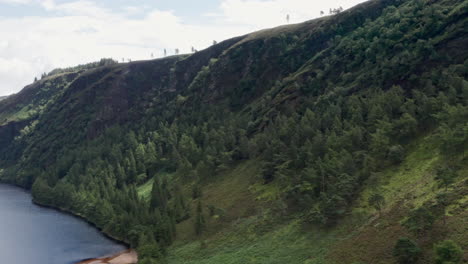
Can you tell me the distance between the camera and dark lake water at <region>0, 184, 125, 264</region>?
114 metres

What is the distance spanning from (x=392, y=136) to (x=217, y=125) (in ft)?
311

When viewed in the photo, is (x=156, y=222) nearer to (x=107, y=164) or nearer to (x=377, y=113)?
(x=377, y=113)

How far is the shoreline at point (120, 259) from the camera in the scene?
4011 inches

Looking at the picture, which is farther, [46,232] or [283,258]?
[46,232]

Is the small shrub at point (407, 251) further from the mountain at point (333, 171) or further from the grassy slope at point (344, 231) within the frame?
the grassy slope at point (344, 231)

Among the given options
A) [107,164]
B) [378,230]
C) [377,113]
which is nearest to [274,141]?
[377,113]

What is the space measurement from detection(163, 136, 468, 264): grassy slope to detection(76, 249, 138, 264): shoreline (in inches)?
572

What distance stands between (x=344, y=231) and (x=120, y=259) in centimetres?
6531

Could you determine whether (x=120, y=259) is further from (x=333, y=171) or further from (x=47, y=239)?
(x=333, y=171)

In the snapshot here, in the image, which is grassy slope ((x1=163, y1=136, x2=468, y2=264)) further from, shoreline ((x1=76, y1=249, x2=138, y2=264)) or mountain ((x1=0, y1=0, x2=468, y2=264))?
shoreline ((x1=76, y1=249, x2=138, y2=264))

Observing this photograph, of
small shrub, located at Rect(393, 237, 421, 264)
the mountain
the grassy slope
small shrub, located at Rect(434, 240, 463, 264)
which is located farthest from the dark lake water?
small shrub, located at Rect(434, 240, 463, 264)

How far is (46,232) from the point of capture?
458 ft

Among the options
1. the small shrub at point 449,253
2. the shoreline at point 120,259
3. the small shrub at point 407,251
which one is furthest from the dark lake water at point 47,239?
the small shrub at point 449,253

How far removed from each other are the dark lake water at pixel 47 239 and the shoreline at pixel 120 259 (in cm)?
438
